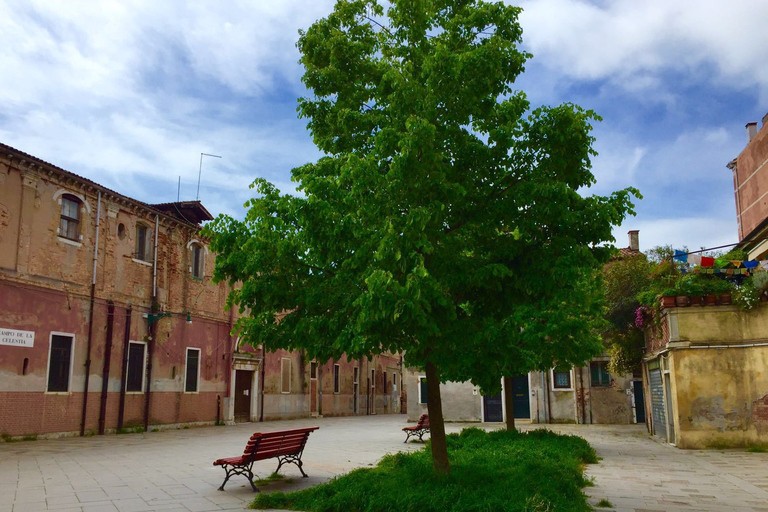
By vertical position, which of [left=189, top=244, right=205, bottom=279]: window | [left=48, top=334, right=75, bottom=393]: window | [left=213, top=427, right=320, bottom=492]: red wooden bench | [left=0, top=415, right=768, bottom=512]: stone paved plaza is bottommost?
[left=0, top=415, right=768, bottom=512]: stone paved plaza

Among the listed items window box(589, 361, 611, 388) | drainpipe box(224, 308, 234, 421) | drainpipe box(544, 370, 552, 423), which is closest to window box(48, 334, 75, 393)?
drainpipe box(224, 308, 234, 421)

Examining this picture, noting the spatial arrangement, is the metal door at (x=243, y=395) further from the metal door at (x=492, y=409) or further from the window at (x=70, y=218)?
the metal door at (x=492, y=409)

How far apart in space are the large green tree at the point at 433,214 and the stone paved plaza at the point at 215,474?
268 centimetres

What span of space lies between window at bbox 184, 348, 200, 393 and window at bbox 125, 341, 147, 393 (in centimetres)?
244

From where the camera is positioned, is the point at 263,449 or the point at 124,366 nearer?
the point at 263,449

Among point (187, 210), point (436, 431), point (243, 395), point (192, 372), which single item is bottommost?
point (243, 395)

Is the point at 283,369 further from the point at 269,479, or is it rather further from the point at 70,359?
the point at 269,479

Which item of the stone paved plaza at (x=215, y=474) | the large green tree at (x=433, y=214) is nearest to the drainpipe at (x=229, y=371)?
the stone paved plaza at (x=215, y=474)

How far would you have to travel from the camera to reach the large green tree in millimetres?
7059

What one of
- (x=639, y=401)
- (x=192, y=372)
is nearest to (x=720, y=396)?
(x=639, y=401)

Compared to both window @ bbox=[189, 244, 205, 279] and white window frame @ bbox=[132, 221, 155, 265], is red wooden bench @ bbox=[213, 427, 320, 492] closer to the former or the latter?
white window frame @ bbox=[132, 221, 155, 265]

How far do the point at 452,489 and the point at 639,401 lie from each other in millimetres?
23625

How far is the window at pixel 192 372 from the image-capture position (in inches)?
970

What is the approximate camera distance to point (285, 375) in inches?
1241
